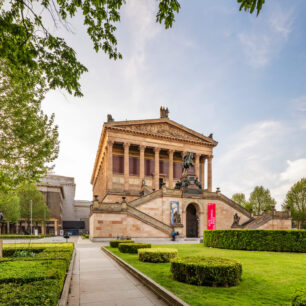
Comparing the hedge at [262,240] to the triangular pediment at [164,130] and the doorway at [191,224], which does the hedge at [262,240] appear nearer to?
the doorway at [191,224]

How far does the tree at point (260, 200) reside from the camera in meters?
68.7

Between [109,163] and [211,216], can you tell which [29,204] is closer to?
[109,163]

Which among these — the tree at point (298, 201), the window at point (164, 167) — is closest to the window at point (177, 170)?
the window at point (164, 167)

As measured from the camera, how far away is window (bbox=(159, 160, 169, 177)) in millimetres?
53438

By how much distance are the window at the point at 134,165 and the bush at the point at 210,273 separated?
139ft

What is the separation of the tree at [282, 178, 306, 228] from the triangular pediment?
24.7 metres

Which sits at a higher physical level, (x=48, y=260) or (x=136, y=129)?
(x=136, y=129)

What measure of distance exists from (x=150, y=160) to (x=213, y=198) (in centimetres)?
1783

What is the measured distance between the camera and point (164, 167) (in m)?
53.9

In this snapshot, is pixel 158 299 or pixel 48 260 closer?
pixel 158 299

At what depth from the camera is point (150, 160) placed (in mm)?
53156

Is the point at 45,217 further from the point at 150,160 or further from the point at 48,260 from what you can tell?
the point at 48,260

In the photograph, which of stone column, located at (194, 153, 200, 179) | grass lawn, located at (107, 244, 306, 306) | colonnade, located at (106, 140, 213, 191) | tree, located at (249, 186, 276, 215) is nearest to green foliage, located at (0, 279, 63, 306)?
grass lawn, located at (107, 244, 306, 306)

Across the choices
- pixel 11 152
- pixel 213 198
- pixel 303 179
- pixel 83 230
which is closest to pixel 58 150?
pixel 11 152
